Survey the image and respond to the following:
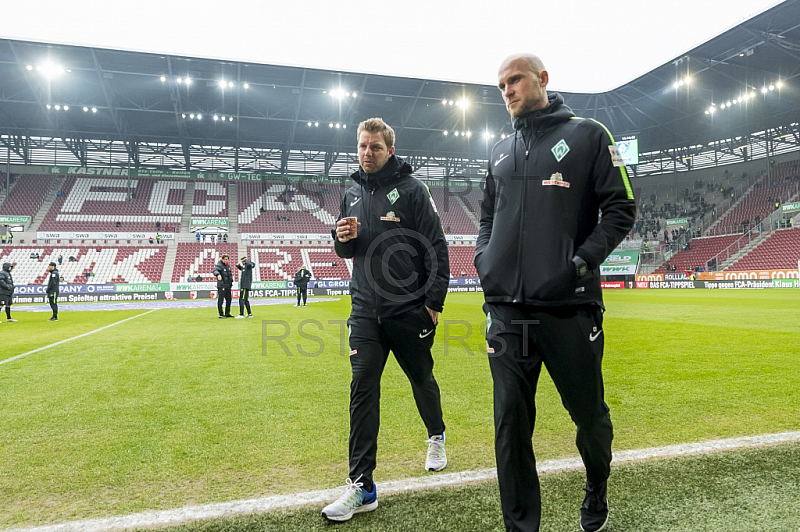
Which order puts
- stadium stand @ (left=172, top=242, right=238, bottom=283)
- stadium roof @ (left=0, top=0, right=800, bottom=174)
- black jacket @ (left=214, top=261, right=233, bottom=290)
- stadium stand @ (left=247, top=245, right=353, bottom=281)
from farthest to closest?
stadium stand @ (left=247, top=245, right=353, bottom=281) < stadium stand @ (left=172, top=242, right=238, bottom=283) < stadium roof @ (left=0, top=0, right=800, bottom=174) < black jacket @ (left=214, top=261, right=233, bottom=290)

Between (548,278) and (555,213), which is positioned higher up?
(555,213)

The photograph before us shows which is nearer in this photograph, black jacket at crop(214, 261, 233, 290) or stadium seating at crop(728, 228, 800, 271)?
black jacket at crop(214, 261, 233, 290)

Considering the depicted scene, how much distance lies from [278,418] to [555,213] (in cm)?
309

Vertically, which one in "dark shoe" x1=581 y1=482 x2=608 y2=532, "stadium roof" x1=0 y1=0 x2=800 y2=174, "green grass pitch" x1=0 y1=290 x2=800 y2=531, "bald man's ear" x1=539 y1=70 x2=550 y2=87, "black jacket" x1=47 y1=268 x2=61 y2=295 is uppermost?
"stadium roof" x1=0 y1=0 x2=800 y2=174

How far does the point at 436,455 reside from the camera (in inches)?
118

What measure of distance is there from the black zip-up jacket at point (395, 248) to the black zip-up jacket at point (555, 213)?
0.67 m

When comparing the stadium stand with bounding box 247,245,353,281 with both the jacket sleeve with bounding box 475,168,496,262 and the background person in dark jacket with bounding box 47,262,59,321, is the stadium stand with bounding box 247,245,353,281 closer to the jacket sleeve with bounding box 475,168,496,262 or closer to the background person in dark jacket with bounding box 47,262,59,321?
the background person in dark jacket with bounding box 47,262,59,321

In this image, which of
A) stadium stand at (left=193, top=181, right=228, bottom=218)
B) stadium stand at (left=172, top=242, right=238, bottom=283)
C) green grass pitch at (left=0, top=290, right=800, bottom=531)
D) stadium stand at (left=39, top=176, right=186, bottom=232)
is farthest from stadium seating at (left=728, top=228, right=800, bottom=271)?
stadium stand at (left=39, top=176, right=186, bottom=232)

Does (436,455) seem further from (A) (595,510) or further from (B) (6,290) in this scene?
(B) (6,290)

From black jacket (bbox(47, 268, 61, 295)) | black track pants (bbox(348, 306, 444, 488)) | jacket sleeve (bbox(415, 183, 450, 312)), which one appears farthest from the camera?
black jacket (bbox(47, 268, 61, 295))

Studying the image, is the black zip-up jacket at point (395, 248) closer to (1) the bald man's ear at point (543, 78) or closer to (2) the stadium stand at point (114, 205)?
(1) the bald man's ear at point (543, 78)

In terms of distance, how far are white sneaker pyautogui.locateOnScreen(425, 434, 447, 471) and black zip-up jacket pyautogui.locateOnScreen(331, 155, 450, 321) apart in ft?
2.69

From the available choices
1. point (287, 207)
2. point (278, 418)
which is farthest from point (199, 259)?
point (278, 418)

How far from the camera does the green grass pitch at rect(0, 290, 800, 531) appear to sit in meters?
2.74
